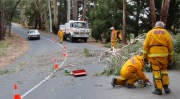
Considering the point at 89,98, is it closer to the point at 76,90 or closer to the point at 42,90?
the point at 76,90

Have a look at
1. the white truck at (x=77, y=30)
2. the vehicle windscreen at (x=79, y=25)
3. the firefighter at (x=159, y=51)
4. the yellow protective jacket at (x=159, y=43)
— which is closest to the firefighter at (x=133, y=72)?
the firefighter at (x=159, y=51)

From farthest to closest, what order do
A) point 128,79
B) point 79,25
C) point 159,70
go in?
point 79,25
point 128,79
point 159,70

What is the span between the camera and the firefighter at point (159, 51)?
29.7 feet

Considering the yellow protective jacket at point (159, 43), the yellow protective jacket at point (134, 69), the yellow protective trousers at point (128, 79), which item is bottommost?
the yellow protective trousers at point (128, 79)

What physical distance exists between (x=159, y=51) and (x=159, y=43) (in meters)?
0.22

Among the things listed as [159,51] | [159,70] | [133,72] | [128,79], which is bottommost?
[128,79]

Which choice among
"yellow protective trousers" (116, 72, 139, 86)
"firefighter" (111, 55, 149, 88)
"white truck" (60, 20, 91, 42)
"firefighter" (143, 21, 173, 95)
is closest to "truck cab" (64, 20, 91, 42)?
"white truck" (60, 20, 91, 42)

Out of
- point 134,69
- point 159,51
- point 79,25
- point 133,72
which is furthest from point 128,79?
point 79,25

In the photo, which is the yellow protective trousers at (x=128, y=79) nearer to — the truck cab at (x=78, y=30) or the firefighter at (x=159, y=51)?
the firefighter at (x=159, y=51)

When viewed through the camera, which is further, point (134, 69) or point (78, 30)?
point (78, 30)

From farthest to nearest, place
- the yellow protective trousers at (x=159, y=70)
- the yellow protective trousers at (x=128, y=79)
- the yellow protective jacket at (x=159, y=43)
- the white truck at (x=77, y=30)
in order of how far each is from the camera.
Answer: the white truck at (x=77, y=30), the yellow protective trousers at (x=128, y=79), the yellow protective trousers at (x=159, y=70), the yellow protective jacket at (x=159, y=43)

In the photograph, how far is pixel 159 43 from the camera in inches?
356

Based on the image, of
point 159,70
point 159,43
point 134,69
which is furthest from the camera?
point 134,69

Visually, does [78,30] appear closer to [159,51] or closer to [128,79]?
[128,79]
